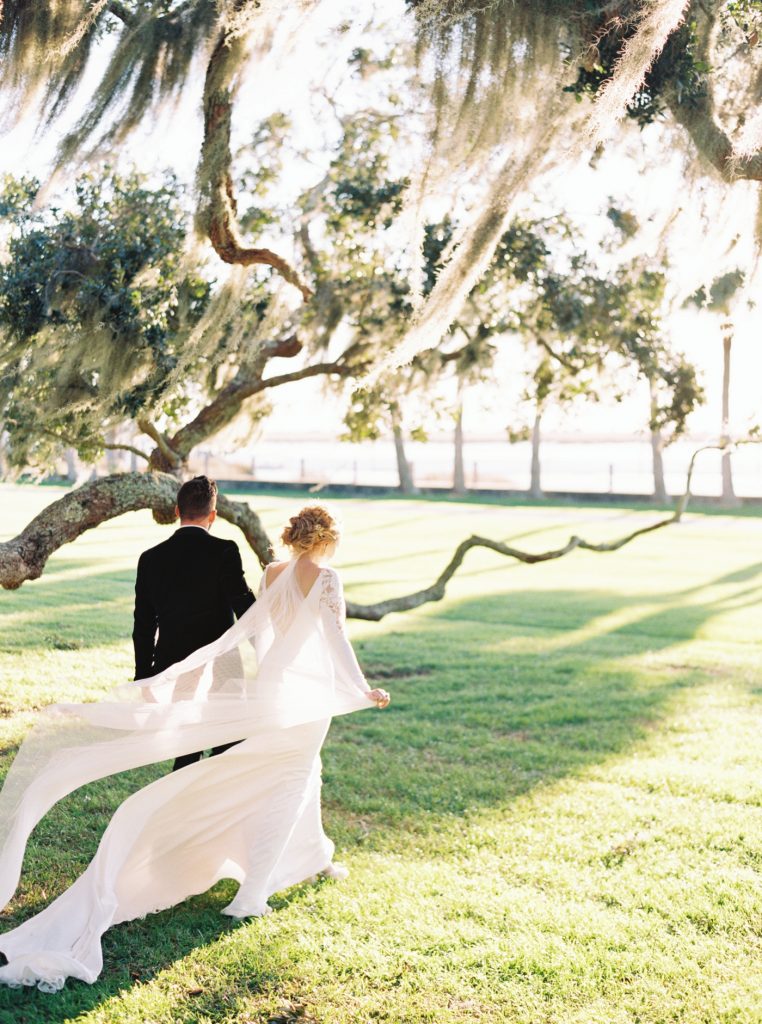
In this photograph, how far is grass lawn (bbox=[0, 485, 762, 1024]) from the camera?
335cm

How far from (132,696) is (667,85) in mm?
3610

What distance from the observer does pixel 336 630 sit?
4.25m

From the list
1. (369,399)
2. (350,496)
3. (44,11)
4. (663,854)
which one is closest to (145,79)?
(44,11)

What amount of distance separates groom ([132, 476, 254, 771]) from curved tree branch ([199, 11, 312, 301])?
1.93 m

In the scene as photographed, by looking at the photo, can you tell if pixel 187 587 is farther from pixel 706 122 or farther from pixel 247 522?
pixel 706 122

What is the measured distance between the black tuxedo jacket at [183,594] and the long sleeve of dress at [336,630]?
0.36m

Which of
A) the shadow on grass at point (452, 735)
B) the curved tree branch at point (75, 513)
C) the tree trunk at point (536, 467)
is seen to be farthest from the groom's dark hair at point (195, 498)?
the tree trunk at point (536, 467)

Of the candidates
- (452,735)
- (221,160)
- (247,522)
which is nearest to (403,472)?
(452,735)

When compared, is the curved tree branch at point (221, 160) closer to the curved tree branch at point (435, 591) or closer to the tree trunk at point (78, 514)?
the tree trunk at point (78, 514)

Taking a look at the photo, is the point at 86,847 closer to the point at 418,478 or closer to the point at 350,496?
the point at 350,496

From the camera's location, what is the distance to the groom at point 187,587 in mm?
4320

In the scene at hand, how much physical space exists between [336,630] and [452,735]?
2908mm

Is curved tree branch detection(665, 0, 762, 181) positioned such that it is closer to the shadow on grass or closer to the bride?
the bride

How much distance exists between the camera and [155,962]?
139 inches
